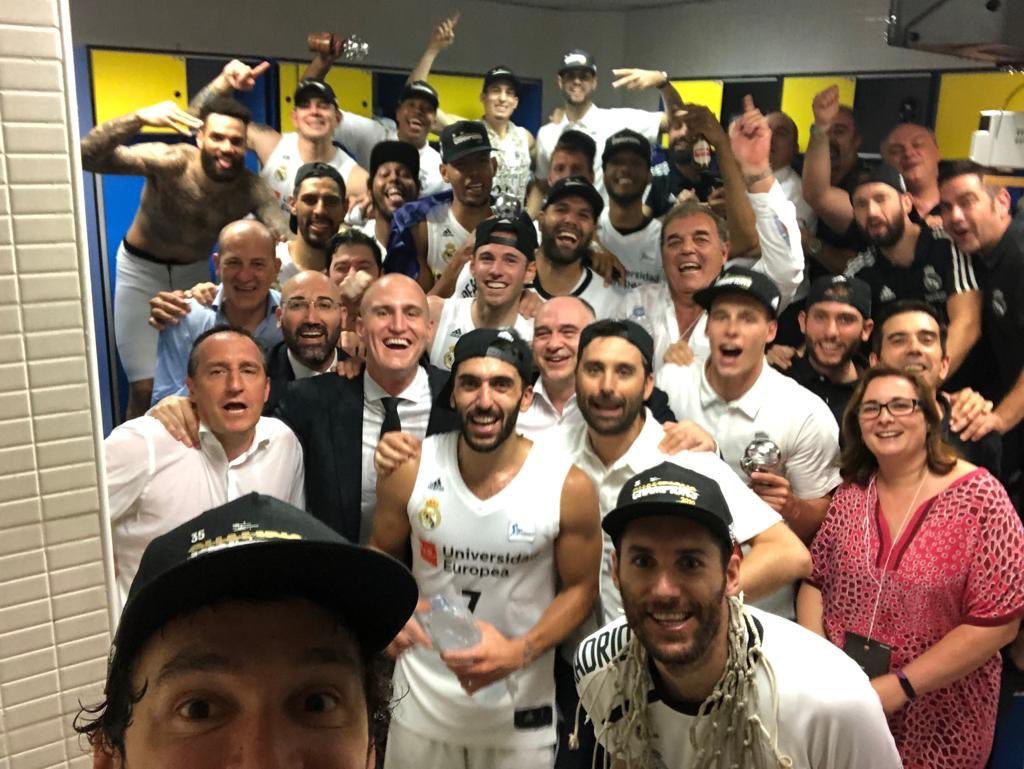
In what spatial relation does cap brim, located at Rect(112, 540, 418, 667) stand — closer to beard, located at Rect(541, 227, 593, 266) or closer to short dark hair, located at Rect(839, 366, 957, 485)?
short dark hair, located at Rect(839, 366, 957, 485)

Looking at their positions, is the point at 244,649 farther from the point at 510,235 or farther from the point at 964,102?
the point at 964,102

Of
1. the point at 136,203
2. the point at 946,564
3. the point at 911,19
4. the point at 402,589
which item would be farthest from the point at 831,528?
the point at 136,203

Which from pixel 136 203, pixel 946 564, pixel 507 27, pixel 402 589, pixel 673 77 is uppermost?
pixel 507 27

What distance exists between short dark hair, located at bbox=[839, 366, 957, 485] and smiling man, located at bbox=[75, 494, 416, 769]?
1.78 metres

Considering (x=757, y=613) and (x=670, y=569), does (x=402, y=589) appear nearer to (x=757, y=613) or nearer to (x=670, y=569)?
(x=670, y=569)

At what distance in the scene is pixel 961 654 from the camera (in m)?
2.21

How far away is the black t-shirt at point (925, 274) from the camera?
3.31 m

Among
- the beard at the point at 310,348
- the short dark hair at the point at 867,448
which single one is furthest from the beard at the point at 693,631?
the beard at the point at 310,348

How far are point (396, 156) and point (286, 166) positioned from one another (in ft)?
3.49

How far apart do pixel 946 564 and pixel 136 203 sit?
539 centimetres

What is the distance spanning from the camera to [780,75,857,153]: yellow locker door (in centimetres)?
589

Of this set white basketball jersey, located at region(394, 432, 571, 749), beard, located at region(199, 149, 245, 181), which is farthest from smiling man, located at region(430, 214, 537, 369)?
beard, located at region(199, 149, 245, 181)

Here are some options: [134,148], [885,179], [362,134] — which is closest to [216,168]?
[134,148]

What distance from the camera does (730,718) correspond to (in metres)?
1.69
